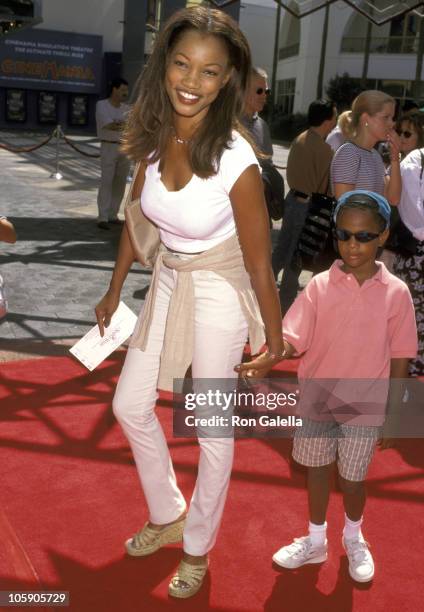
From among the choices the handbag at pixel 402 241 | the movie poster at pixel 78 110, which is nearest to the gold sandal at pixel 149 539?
the handbag at pixel 402 241

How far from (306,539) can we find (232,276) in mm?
1116

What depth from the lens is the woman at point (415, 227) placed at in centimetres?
442

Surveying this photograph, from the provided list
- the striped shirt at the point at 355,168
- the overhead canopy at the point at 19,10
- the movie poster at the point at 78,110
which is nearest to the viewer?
the striped shirt at the point at 355,168

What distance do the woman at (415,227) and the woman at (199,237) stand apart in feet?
7.36

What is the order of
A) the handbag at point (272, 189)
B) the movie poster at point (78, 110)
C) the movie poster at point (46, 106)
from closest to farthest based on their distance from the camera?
the handbag at point (272, 189), the movie poster at point (46, 106), the movie poster at point (78, 110)

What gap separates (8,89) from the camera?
33.8 metres

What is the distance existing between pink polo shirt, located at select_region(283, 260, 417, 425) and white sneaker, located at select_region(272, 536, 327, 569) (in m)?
0.62

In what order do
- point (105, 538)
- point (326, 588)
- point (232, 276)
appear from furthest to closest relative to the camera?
1. point (105, 538)
2. point (326, 588)
3. point (232, 276)

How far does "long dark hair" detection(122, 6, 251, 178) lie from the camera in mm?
Result: 2307

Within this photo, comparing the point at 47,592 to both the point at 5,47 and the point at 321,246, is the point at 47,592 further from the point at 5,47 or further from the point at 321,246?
the point at 5,47

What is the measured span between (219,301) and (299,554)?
3.54ft

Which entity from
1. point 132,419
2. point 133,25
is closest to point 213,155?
point 132,419

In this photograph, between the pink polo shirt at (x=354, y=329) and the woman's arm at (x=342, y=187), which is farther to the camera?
the woman's arm at (x=342, y=187)

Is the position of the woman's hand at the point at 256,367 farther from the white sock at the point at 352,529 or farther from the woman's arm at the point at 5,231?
the woman's arm at the point at 5,231
